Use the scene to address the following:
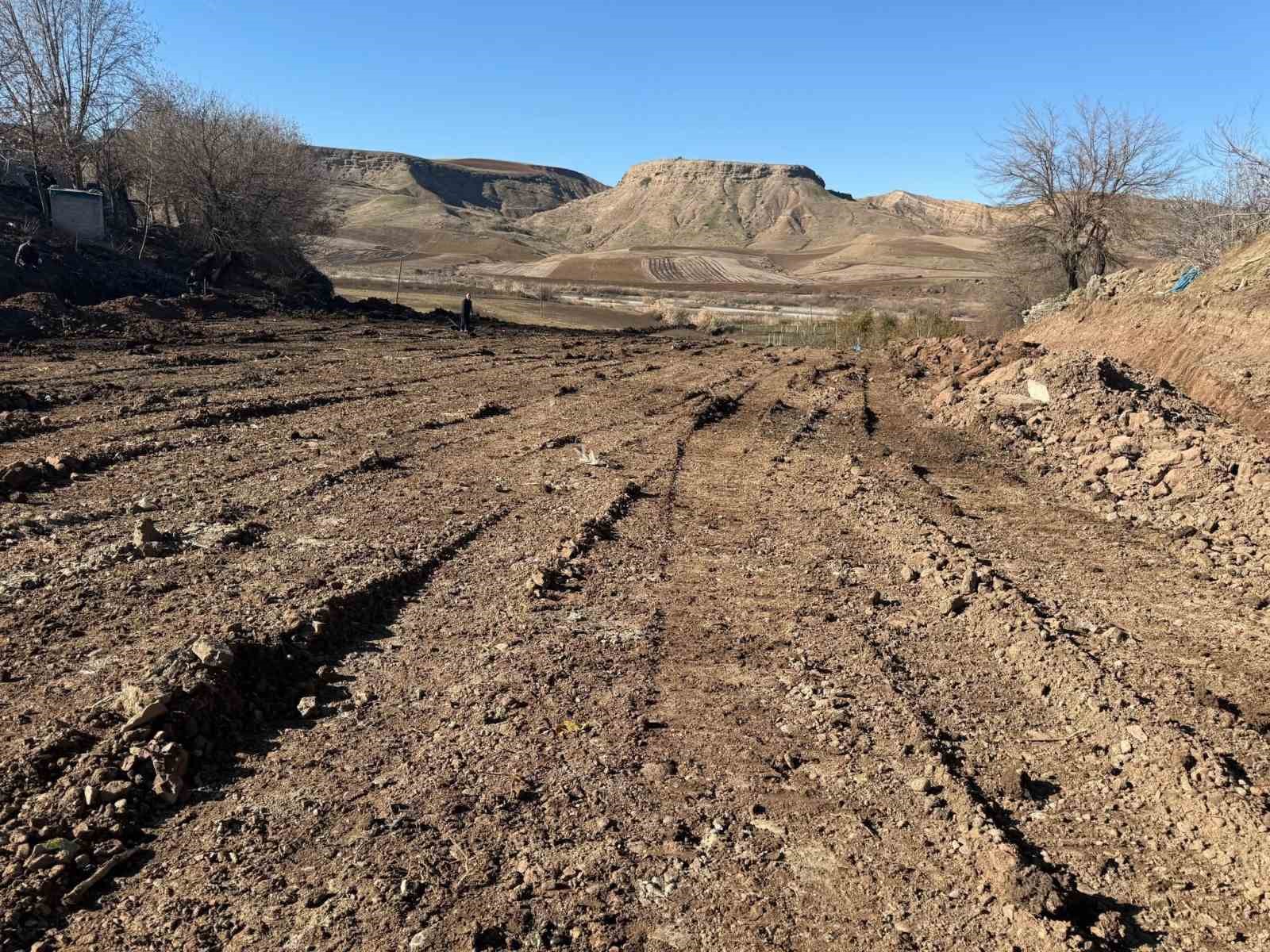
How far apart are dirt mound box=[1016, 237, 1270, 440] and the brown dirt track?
526 cm

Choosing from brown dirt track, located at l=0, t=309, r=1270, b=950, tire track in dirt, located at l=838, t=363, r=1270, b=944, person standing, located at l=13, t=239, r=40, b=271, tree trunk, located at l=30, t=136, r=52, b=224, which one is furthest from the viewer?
tree trunk, located at l=30, t=136, r=52, b=224

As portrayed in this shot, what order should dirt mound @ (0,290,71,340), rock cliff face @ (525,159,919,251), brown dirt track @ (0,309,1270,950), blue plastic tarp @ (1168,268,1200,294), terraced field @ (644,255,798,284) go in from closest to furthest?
1. brown dirt track @ (0,309,1270,950)
2. blue plastic tarp @ (1168,268,1200,294)
3. dirt mound @ (0,290,71,340)
4. terraced field @ (644,255,798,284)
5. rock cliff face @ (525,159,919,251)

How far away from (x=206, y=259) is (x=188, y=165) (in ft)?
19.4

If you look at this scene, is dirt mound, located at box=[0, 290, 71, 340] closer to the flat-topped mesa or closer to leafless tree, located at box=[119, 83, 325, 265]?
leafless tree, located at box=[119, 83, 325, 265]

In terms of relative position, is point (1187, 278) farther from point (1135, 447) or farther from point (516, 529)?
point (516, 529)

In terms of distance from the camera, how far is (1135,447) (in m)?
10.1

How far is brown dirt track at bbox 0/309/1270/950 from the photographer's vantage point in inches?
125

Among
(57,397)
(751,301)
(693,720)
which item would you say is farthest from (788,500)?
(751,301)

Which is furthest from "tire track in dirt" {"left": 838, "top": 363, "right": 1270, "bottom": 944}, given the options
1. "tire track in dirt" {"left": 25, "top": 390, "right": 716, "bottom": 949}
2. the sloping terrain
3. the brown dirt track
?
the sloping terrain

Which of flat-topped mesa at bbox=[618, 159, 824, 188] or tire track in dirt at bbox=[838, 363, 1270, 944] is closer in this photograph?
tire track in dirt at bbox=[838, 363, 1270, 944]

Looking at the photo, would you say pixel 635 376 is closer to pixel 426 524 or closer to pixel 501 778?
pixel 426 524

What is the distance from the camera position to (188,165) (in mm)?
32844

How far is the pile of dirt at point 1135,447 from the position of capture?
26.2ft

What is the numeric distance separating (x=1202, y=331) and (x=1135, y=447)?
584 cm
